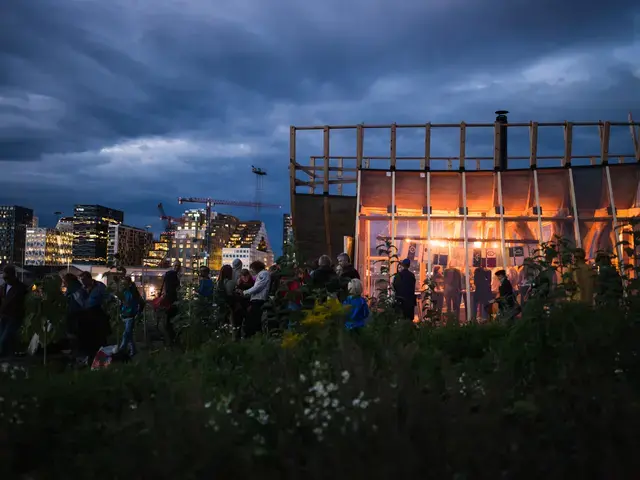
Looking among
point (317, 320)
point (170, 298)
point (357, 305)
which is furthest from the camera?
point (170, 298)

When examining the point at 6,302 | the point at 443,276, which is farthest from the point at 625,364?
the point at 443,276

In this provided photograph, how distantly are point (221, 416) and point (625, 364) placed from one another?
235 cm

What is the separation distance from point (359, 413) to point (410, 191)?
15083mm

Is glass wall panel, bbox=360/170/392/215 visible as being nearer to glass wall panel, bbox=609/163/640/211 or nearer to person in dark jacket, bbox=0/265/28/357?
glass wall panel, bbox=609/163/640/211

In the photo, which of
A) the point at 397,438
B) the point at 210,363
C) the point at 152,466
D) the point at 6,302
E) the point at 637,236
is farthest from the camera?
the point at 6,302

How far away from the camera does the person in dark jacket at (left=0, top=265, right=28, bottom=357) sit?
1036 cm

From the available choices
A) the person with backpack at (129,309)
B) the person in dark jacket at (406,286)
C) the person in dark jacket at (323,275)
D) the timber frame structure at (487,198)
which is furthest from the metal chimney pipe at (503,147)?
the person with backpack at (129,309)

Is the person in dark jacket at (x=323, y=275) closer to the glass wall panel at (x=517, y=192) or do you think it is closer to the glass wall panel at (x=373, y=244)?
the glass wall panel at (x=373, y=244)

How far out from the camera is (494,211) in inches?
668

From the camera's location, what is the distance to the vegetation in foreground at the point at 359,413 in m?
2.65

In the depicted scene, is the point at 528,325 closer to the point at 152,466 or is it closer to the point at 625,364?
the point at 625,364

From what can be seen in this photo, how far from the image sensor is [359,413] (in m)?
2.88

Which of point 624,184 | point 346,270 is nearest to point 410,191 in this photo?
point 624,184

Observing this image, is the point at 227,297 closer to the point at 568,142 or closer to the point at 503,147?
the point at 503,147
